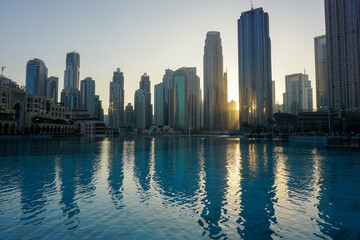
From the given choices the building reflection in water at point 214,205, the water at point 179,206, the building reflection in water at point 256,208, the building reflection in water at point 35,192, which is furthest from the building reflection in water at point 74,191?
the building reflection in water at point 256,208

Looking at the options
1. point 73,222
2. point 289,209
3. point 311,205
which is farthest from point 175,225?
point 311,205

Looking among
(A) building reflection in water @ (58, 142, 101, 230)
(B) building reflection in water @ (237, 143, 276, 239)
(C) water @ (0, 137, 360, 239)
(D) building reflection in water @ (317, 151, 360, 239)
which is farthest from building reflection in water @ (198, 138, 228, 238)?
(A) building reflection in water @ (58, 142, 101, 230)

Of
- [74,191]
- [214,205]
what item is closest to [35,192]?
[74,191]

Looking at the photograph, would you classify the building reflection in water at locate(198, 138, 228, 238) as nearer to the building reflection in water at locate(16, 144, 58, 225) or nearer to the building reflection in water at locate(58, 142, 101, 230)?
the building reflection in water at locate(58, 142, 101, 230)

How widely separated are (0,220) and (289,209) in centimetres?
1873

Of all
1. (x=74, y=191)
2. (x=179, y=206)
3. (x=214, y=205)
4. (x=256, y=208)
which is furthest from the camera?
(x=74, y=191)

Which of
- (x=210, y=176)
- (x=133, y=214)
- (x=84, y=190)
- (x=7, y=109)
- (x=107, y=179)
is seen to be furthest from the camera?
(x=7, y=109)

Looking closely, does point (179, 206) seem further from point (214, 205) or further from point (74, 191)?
point (74, 191)

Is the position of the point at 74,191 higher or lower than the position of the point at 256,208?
higher

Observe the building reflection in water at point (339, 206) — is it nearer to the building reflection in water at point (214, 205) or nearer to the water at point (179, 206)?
the water at point (179, 206)

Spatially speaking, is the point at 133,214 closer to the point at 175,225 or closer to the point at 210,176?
the point at 175,225

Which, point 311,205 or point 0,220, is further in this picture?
point 311,205

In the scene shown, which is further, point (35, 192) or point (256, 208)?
point (35, 192)

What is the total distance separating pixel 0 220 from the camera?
1464 cm
